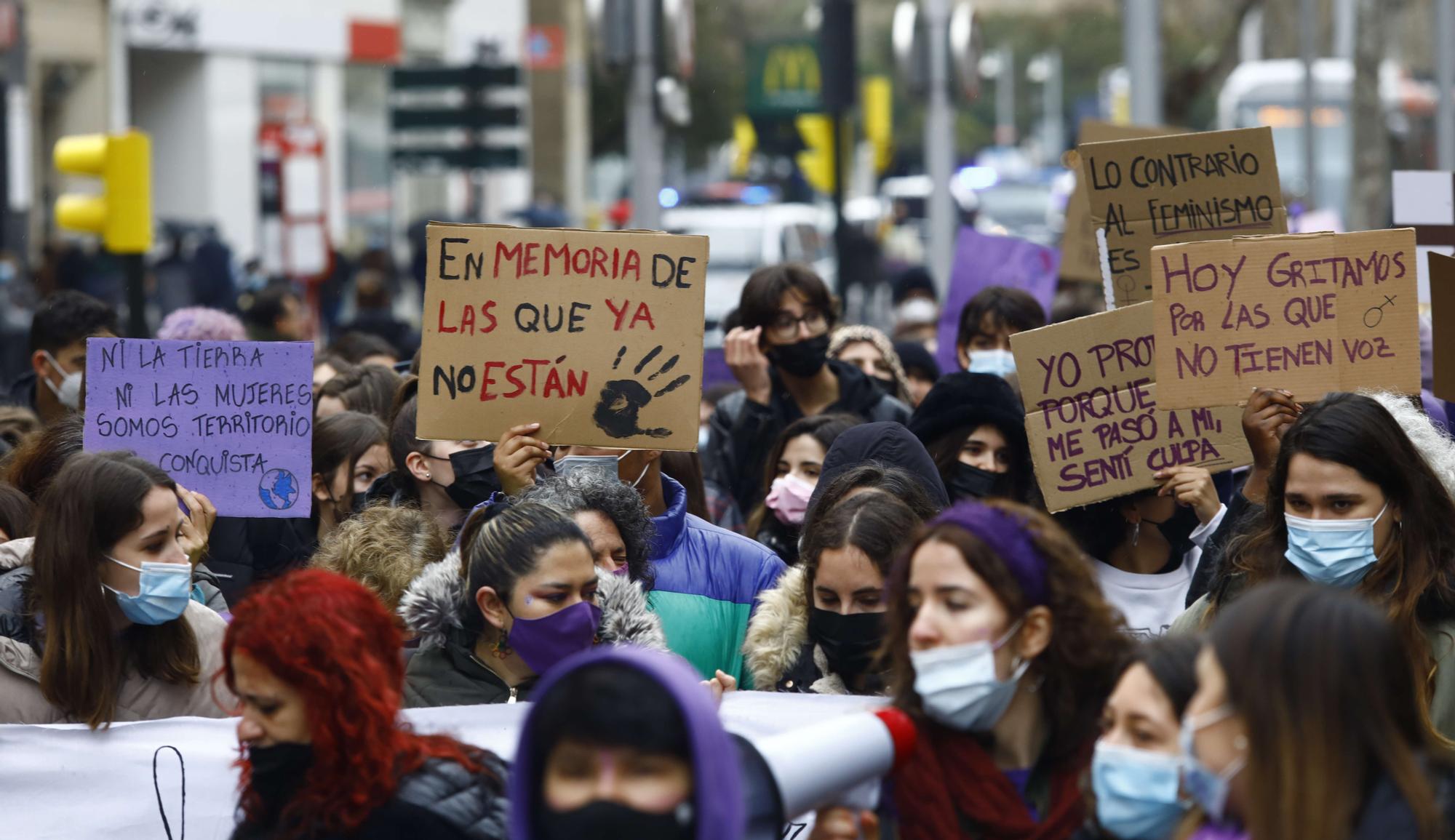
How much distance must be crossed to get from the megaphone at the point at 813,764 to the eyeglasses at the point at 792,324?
372 centimetres

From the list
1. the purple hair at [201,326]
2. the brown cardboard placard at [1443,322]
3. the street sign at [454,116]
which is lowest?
the purple hair at [201,326]

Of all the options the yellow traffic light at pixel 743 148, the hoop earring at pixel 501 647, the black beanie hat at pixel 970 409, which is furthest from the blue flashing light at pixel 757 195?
the hoop earring at pixel 501 647

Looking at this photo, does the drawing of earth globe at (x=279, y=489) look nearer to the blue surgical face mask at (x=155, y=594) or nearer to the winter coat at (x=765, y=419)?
the blue surgical face mask at (x=155, y=594)

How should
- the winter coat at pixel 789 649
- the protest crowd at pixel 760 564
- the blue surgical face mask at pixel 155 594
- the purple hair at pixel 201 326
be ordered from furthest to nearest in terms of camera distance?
1. the purple hair at pixel 201 326
2. the winter coat at pixel 789 649
3. the blue surgical face mask at pixel 155 594
4. the protest crowd at pixel 760 564

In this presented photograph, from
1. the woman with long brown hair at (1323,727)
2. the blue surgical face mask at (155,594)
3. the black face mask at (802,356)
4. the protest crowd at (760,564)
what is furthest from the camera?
the black face mask at (802,356)

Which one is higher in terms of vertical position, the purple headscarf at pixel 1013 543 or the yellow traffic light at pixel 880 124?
the yellow traffic light at pixel 880 124

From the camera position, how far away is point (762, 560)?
16.0 feet

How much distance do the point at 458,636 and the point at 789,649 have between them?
0.70 meters

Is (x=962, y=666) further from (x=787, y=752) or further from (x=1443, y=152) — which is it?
(x=1443, y=152)

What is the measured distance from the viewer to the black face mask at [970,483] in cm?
554

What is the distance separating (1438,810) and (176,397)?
3.81 m

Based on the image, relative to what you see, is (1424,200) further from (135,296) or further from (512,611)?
(135,296)

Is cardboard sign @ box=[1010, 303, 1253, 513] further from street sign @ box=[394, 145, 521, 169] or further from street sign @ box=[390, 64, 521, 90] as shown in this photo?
street sign @ box=[394, 145, 521, 169]

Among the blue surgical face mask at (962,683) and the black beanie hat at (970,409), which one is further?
the black beanie hat at (970,409)
